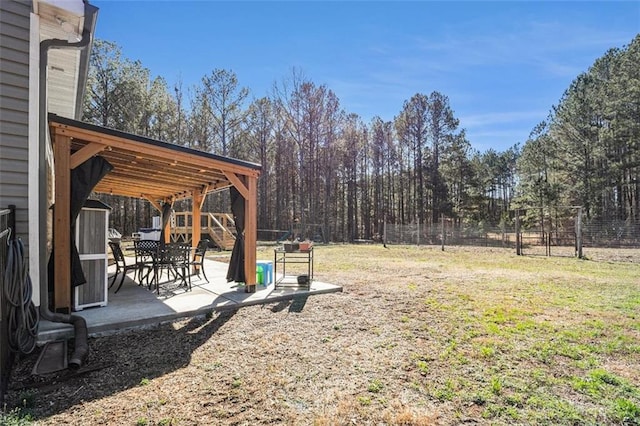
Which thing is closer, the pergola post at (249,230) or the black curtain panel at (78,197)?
the black curtain panel at (78,197)

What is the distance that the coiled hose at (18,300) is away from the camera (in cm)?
246

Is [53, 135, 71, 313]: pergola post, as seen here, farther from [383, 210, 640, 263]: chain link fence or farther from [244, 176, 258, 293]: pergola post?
[383, 210, 640, 263]: chain link fence

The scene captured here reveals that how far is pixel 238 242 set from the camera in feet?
17.9

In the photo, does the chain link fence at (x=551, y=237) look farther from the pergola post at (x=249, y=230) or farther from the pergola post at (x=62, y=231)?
the pergola post at (x=62, y=231)

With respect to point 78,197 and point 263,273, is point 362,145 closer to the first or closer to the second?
point 263,273

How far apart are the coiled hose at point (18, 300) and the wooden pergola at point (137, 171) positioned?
877mm

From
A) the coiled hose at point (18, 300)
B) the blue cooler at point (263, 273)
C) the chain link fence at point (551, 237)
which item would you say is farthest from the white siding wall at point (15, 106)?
the chain link fence at point (551, 237)

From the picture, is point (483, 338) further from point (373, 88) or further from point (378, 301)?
point (373, 88)

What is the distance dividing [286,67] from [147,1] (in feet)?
59.1

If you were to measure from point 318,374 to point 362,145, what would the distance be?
26229 millimetres

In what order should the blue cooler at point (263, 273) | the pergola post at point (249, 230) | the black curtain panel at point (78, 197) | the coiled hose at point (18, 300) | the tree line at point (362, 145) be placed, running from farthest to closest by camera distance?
the tree line at point (362, 145), the blue cooler at point (263, 273), the pergola post at point (249, 230), the black curtain panel at point (78, 197), the coiled hose at point (18, 300)

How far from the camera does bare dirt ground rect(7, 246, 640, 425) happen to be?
83.6 inches

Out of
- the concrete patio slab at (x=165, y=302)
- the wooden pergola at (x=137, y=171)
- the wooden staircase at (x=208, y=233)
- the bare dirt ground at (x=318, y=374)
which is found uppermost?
the wooden pergola at (x=137, y=171)

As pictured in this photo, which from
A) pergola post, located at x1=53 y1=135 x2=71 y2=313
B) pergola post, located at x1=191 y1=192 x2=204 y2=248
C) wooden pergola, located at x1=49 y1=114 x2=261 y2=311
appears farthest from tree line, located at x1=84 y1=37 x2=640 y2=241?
pergola post, located at x1=53 y1=135 x2=71 y2=313
